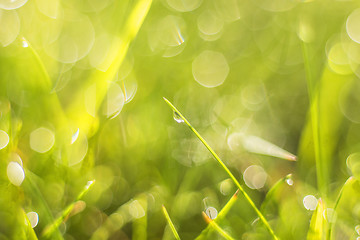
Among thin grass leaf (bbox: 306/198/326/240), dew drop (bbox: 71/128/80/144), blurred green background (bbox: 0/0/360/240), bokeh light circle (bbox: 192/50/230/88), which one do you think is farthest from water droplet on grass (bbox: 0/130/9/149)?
bokeh light circle (bbox: 192/50/230/88)

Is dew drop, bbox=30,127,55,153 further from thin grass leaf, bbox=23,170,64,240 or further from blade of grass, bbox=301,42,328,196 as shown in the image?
blade of grass, bbox=301,42,328,196

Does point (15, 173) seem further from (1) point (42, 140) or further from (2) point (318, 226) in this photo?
(2) point (318, 226)

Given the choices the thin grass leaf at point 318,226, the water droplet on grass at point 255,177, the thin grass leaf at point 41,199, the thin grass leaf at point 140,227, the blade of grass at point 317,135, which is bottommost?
the thin grass leaf at point 140,227

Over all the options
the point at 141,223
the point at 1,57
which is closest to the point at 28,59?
the point at 1,57

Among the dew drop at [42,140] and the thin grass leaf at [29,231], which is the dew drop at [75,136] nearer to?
the dew drop at [42,140]

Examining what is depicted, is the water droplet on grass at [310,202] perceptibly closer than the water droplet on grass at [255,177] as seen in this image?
Yes

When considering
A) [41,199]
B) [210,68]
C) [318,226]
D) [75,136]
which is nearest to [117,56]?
[75,136]

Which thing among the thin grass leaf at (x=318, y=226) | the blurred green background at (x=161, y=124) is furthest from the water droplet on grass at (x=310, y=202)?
the thin grass leaf at (x=318, y=226)
